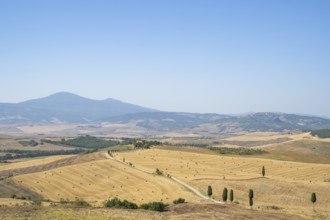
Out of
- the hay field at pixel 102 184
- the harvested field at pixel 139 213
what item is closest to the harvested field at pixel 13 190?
the hay field at pixel 102 184

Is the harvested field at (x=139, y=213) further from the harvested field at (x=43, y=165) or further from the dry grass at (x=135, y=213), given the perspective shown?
the harvested field at (x=43, y=165)

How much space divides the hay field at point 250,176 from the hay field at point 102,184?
30.0ft

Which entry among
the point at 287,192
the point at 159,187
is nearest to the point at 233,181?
the point at 287,192

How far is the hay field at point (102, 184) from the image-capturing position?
105 metres

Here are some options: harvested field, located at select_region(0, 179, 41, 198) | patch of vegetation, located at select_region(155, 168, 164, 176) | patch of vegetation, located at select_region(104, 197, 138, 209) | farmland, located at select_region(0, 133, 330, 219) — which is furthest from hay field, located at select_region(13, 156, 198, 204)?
patch of vegetation, located at select_region(104, 197, 138, 209)

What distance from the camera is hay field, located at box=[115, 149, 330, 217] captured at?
342ft

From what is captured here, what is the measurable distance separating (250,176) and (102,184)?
4730 cm

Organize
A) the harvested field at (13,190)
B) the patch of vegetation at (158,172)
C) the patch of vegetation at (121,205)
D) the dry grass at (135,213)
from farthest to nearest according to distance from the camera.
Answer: the patch of vegetation at (158,172), the harvested field at (13,190), the patch of vegetation at (121,205), the dry grass at (135,213)

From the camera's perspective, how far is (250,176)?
130750 millimetres

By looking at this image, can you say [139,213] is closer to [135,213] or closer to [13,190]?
[135,213]

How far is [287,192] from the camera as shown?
111562 mm

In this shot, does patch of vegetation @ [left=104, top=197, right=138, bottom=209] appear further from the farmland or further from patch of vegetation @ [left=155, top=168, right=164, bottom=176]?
patch of vegetation @ [left=155, top=168, right=164, bottom=176]

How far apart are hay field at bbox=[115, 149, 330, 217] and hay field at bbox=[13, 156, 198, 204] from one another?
914cm

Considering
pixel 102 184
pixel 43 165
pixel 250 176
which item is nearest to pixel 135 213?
pixel 102 184
